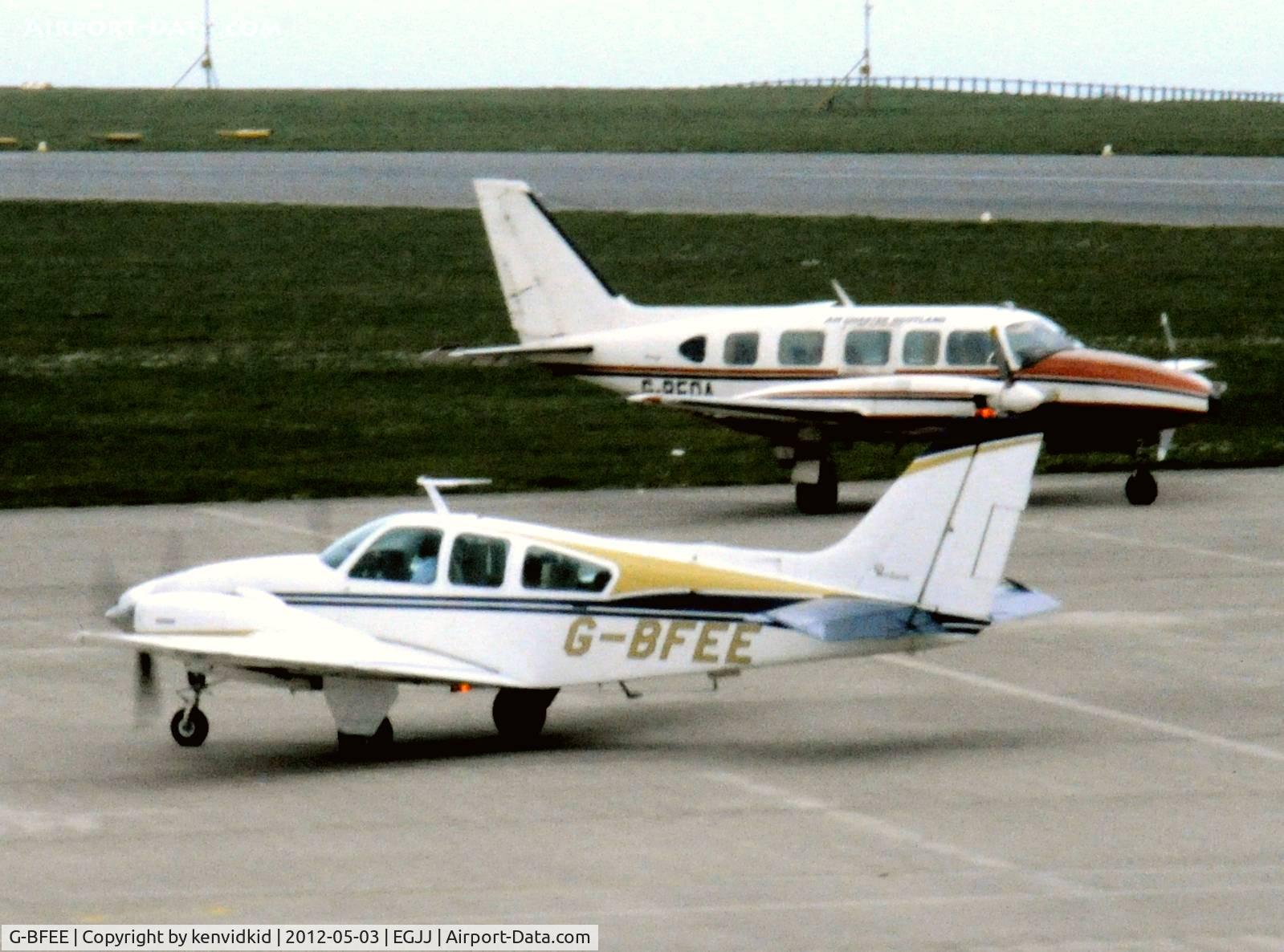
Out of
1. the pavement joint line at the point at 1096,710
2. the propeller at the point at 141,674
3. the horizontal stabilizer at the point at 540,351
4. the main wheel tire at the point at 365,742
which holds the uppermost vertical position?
the horizontal stabilizer at the point at 540,351

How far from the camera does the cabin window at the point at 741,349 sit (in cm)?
2970

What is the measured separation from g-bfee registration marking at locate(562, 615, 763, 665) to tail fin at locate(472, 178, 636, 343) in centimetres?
1453

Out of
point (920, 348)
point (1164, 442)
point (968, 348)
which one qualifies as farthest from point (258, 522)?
point (1164, 442)

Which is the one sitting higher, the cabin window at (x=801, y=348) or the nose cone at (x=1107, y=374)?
the cabin window at (x=801, y=348)

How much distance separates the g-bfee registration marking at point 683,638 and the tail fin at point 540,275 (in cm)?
1453

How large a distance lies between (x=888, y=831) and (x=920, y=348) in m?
15.4

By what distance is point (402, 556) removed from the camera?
55.5 ft

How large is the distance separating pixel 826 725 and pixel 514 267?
14486 millimetres

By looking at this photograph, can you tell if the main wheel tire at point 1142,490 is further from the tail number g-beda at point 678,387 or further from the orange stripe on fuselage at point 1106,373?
the tail number g-beda at point 678,387

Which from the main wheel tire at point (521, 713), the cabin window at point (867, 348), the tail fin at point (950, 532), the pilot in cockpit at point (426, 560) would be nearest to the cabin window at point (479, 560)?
the pilot in cockpit at point (426, 560)

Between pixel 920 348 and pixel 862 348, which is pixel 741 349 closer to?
pixel 862 348

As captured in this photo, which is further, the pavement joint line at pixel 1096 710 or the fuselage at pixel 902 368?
the fuselage at pixel 902 368

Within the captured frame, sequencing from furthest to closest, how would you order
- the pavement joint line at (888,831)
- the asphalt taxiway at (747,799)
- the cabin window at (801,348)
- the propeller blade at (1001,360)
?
1. the cabin window at (801,348)
2. the propeller blade at (1001,360)
3. the pavement joint line at (888,831)
4. the asphalt taxiway at (747,799)

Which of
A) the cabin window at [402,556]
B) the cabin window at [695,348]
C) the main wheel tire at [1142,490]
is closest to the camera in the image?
the cabin window at [402,556]
